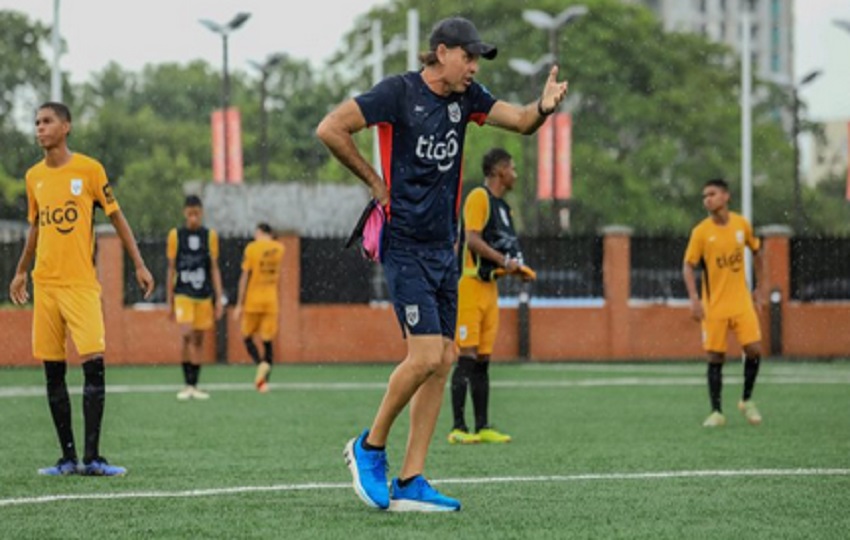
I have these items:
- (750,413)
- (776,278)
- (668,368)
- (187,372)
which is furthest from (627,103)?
(750,413)

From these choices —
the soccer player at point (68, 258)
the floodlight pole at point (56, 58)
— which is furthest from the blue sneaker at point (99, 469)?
the floodlight pole at point (56, 58)

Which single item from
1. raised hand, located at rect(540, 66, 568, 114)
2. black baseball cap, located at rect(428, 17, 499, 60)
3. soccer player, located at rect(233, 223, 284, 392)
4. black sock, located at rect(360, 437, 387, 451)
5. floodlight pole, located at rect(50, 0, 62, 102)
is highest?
floodlight pole, located at rect(50, 0, 62, 102)

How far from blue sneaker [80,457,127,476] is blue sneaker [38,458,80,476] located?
7cm

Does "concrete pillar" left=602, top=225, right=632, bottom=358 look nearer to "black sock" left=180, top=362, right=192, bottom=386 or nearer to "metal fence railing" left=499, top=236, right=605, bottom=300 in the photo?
"metal fence railing" left=499, top=236, right=605, bottom=300

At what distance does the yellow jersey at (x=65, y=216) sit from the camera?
35.6 feet

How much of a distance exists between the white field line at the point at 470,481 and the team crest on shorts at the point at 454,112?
2.28 metres

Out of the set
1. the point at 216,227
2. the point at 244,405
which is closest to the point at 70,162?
the point at 244,405

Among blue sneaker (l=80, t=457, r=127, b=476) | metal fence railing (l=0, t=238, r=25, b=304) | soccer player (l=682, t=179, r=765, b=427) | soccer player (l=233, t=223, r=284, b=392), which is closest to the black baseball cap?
blue sneaker (l=80, t=457, r=127, b=476)

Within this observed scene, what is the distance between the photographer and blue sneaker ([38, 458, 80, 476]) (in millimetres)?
10867

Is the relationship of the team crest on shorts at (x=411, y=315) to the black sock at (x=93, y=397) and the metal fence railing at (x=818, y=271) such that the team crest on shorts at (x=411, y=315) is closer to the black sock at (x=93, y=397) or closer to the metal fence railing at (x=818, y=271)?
the black sock at (x=93, y=397)

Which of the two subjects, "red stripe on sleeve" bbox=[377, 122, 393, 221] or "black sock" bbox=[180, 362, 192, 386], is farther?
"black sock" bbox=[180, 362, 192, 386]

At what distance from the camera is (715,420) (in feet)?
50.5

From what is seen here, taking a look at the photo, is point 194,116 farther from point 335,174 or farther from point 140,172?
point 335,174

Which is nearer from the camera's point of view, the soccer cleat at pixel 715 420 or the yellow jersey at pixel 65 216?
the yellow jersey at pixel 65 216
